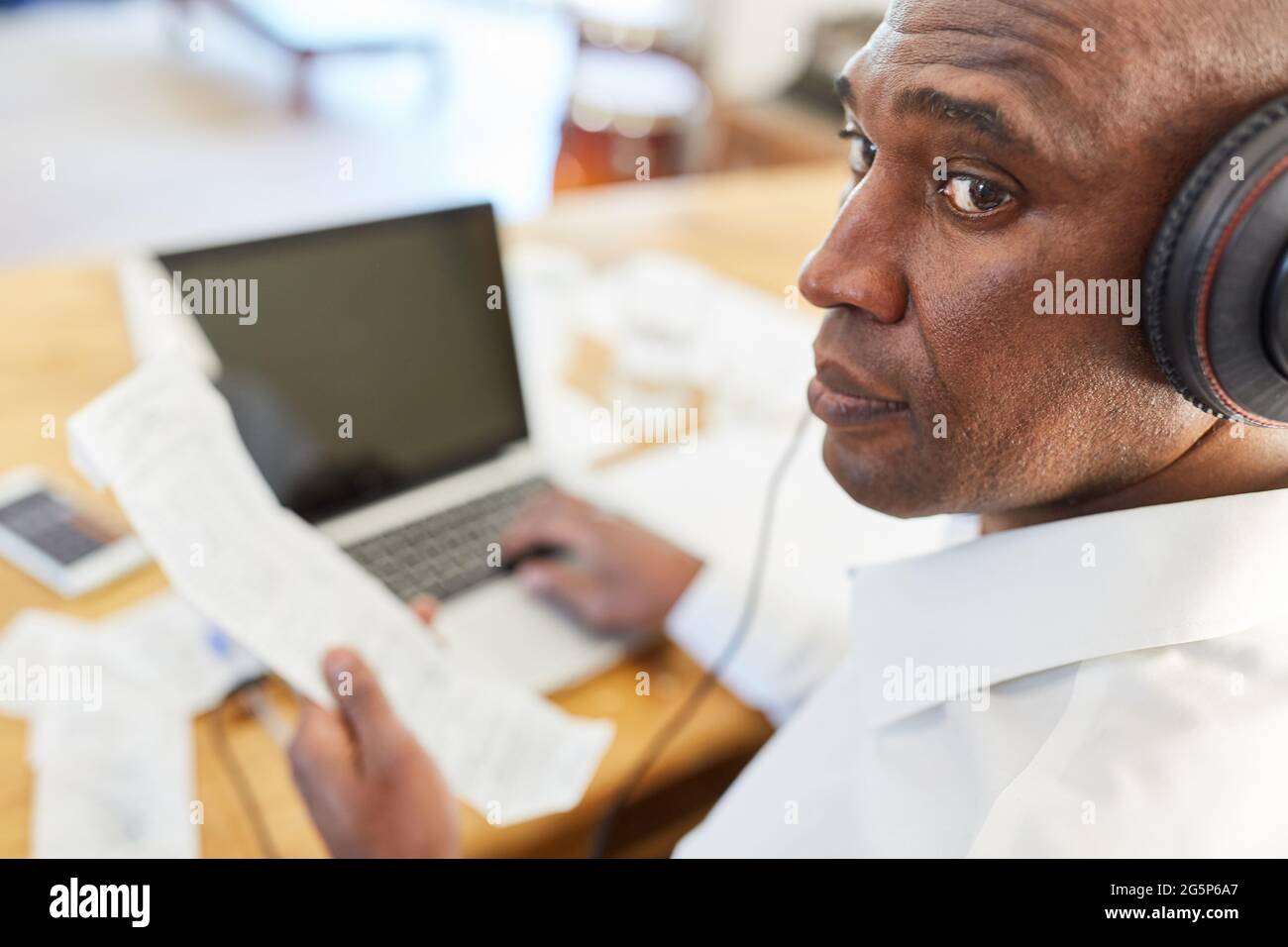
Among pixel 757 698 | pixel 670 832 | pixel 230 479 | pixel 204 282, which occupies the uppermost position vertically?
pixel 204 282

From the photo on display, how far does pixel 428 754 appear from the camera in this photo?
2.49 feet

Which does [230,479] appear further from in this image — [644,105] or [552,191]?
[644,105]

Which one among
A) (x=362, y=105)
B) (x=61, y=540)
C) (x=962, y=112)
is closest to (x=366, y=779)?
(x=61, y=540)

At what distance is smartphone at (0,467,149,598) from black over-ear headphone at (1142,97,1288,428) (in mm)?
835

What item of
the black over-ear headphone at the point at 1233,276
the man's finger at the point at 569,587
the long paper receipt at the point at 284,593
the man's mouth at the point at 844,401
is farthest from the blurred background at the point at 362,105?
the black over-ear headphone at the point at 1233,276

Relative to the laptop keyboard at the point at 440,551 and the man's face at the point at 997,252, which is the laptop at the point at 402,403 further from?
the man's face at the point at 997,252

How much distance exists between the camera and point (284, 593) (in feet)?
2.44

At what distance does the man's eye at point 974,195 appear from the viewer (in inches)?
21.3

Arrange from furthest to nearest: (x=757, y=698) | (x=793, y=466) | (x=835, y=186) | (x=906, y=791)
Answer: (x=835, y=186) → (x=793, y=466) → (x=757, y=698) → (x=906, y=791)

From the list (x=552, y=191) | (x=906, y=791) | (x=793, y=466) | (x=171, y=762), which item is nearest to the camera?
(x=906, y=791)

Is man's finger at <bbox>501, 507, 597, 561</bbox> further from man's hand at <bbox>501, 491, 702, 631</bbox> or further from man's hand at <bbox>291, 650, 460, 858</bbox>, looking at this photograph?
man's hand at <bbox>291, 650, 460, 858</bbox>

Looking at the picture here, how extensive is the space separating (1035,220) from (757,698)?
21.0 inches

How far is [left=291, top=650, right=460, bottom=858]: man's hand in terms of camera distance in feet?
2.33
